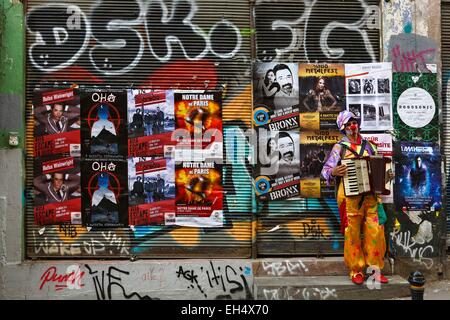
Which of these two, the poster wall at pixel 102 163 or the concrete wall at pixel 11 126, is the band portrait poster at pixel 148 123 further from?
the concrete wall at pixel 11 126

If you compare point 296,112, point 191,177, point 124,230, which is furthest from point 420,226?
point 124,230

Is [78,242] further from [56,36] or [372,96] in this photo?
[372,96]

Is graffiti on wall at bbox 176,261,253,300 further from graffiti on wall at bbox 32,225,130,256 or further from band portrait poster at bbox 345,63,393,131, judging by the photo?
band portrait poster at bbox 345,63,393,131

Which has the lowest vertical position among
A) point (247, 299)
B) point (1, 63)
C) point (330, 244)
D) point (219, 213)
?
point (247, 299)

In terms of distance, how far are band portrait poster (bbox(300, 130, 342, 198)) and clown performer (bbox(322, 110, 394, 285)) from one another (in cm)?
59

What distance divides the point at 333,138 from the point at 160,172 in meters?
2.42

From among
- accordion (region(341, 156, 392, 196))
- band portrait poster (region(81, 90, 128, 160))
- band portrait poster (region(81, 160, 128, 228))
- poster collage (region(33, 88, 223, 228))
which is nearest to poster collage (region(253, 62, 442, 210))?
poster collage (region(33, 88, 223, 228))

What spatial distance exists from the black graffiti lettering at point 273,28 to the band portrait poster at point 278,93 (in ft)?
0.61

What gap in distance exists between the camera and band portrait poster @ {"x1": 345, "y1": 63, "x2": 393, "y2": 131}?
7.41 meters

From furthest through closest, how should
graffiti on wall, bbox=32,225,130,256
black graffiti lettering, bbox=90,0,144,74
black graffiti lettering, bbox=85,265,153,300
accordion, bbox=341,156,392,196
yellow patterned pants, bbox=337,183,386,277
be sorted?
black graffiti lettering, bbox=90,0,144,74, graffiti on wall, bbox=32,225,130,256, black graffiti lettering, bbox=85,265,153,300, yellow patterned pants, bbox=337,183,386,277, accordion, bbox=341,156,392,196

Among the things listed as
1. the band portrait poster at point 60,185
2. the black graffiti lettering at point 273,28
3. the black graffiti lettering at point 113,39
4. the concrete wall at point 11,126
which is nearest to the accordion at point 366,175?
the black graffiti lettering at point 273,28

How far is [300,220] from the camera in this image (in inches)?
292

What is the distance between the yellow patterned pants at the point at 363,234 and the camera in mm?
6664

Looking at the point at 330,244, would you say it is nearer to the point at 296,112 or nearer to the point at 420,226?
the point at 420,226
